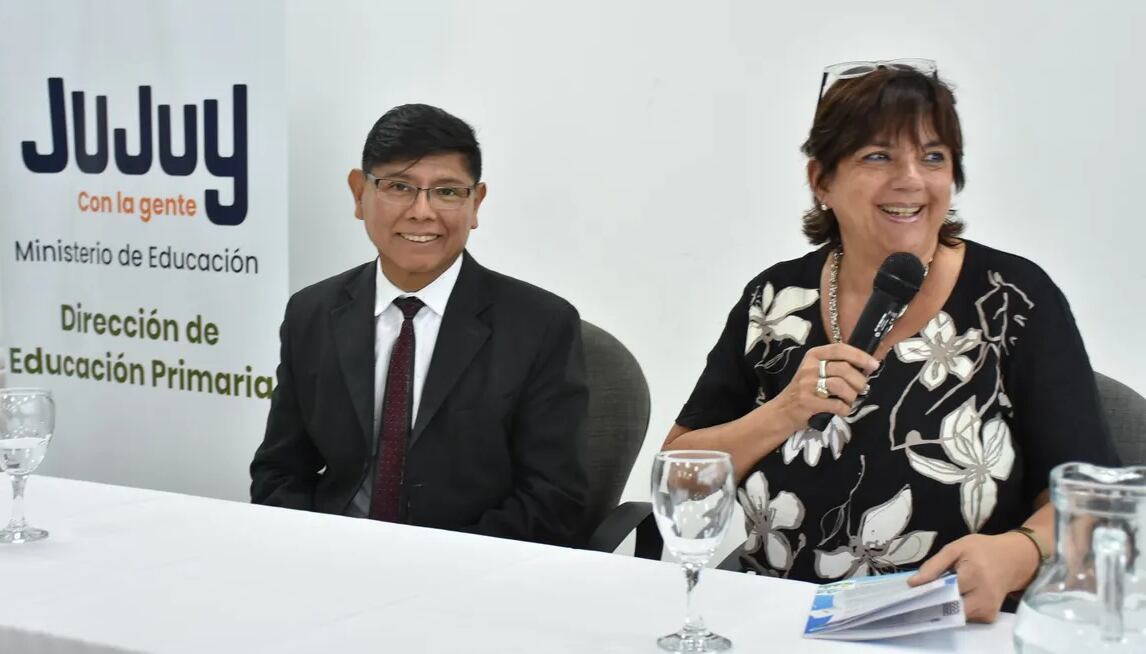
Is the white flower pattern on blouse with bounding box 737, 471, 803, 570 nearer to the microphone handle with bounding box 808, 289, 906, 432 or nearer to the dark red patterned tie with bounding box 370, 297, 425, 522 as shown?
the microphone handle with bounding box 808, 289, 906, 432

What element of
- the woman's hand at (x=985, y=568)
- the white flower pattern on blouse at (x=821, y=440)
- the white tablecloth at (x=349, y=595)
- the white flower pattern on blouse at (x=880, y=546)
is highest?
the white flower pattern on blouse at (x=821, y=440)

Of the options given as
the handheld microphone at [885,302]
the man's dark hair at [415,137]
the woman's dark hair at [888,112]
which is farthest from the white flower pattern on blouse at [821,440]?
the man's dark hair at [415,137]

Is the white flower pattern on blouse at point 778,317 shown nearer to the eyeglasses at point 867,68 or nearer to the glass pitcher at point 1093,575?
the eyeglasses at point 867,68

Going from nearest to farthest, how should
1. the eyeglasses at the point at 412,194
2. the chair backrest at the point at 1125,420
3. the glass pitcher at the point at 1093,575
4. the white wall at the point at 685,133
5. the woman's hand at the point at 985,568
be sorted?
the glass pitcher at the point at 1093,575 < the woman's hand at the point at 985,568 < the chair backrest at the point at 1125,420 < the eyeglasses at the point at 412,194 < the white wall at the point at 685,133

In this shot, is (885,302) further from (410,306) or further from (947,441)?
(410,306)

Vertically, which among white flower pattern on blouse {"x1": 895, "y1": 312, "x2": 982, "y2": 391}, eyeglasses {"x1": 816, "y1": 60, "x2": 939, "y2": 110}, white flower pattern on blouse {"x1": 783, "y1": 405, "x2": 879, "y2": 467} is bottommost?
white flower pattern on blouse {"x1": 783, "y1": 405, "x2": 879, "y2": 467}

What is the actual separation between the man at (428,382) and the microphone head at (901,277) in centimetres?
76

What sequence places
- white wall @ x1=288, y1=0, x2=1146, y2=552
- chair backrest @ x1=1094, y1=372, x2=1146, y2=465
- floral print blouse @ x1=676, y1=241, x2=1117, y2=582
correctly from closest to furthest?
floral print blouse @ x1=676, y1=241, x2=1117, y2=582
chair backrest @ x1=1094, y1=372, x2=1146, y2=465
white wall @ x1=288, y1=0, x2=1146, y2=552

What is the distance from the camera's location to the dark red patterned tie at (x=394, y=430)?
7.28 ft

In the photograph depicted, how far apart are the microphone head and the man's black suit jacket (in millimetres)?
759

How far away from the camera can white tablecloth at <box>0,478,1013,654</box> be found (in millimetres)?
1168

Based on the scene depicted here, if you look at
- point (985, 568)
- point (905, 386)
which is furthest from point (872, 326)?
point (985, 568)

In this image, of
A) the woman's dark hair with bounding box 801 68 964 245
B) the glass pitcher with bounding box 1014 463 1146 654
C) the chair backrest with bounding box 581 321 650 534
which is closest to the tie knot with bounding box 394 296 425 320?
the chair backrest with bounding box 581 321 650 534

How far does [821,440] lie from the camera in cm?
188
